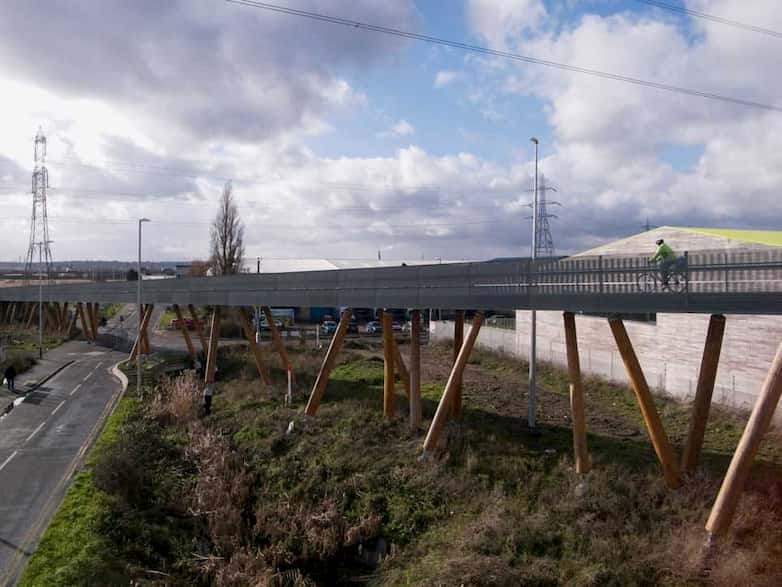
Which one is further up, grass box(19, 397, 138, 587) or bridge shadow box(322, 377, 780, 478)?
bridge shadow box(322, 377, 780, 478)

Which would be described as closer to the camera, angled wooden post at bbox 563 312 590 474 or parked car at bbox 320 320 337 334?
angled wooden post at bbox 563 312 590 474

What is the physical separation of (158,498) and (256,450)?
9.80ft

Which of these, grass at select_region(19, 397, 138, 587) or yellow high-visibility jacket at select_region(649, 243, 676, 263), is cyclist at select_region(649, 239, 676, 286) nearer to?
yellow high-visibility jacket at select_region(649, 243, 676, 263)

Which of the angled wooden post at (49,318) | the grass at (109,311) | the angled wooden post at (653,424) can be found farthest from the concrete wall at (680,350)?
the grass at (109,311)

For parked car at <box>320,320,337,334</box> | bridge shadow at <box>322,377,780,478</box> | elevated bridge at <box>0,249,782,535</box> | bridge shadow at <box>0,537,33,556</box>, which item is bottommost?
bridge shadow at <box>0,537,33,556</box>

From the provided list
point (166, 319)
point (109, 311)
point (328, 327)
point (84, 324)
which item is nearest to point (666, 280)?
point (328, 327)

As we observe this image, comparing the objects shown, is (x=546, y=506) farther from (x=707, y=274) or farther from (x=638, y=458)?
(x=707, y=274)

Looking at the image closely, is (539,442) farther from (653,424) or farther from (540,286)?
(540,286)

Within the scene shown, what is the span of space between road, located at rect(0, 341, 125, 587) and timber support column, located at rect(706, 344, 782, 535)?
36.4ft

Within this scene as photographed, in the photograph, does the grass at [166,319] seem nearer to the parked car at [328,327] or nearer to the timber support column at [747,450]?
the parked car at [328,327]

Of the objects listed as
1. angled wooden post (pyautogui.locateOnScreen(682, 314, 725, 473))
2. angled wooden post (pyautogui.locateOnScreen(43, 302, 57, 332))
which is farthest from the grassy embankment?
angled wooden post (pyautogui.locateOnScreen(43, 302, 57, 332))

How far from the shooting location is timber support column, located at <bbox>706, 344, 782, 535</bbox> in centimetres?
901

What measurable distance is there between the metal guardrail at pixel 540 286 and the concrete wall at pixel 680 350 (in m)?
5.88

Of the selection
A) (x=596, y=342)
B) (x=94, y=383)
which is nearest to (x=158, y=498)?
(x=94, y=383)
